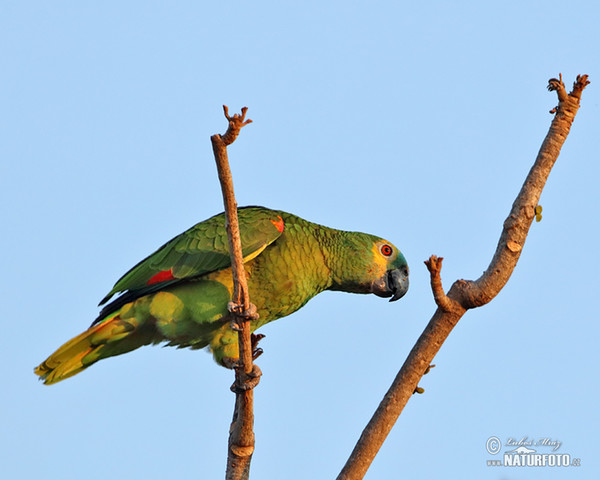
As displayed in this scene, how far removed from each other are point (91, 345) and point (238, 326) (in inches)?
75.4

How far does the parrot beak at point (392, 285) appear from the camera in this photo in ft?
19.4

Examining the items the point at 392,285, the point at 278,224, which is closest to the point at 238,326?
the point at 278,224

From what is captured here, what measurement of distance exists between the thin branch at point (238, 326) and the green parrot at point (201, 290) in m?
0.55

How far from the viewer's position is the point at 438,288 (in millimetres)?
3752

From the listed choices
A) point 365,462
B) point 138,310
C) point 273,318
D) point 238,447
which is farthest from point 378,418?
point 138,310

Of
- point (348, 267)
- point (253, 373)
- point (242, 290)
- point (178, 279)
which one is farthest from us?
point (348, 267)

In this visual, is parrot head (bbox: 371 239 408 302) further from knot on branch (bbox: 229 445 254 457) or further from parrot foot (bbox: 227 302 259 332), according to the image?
parrot foot (bbox: 227 302 259 332)

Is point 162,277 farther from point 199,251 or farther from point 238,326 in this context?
point 238,326

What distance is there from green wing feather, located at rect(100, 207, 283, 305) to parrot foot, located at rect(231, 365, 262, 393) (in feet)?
3.23

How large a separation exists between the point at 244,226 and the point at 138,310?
3.70 feet

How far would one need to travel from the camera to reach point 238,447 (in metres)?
4.83

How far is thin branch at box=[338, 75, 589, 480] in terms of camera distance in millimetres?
3889

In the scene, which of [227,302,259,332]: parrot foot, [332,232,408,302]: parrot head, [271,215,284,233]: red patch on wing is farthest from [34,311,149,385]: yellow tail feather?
[332,232,408,302]: parrot head

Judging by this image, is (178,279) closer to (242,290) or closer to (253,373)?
(253,373)
